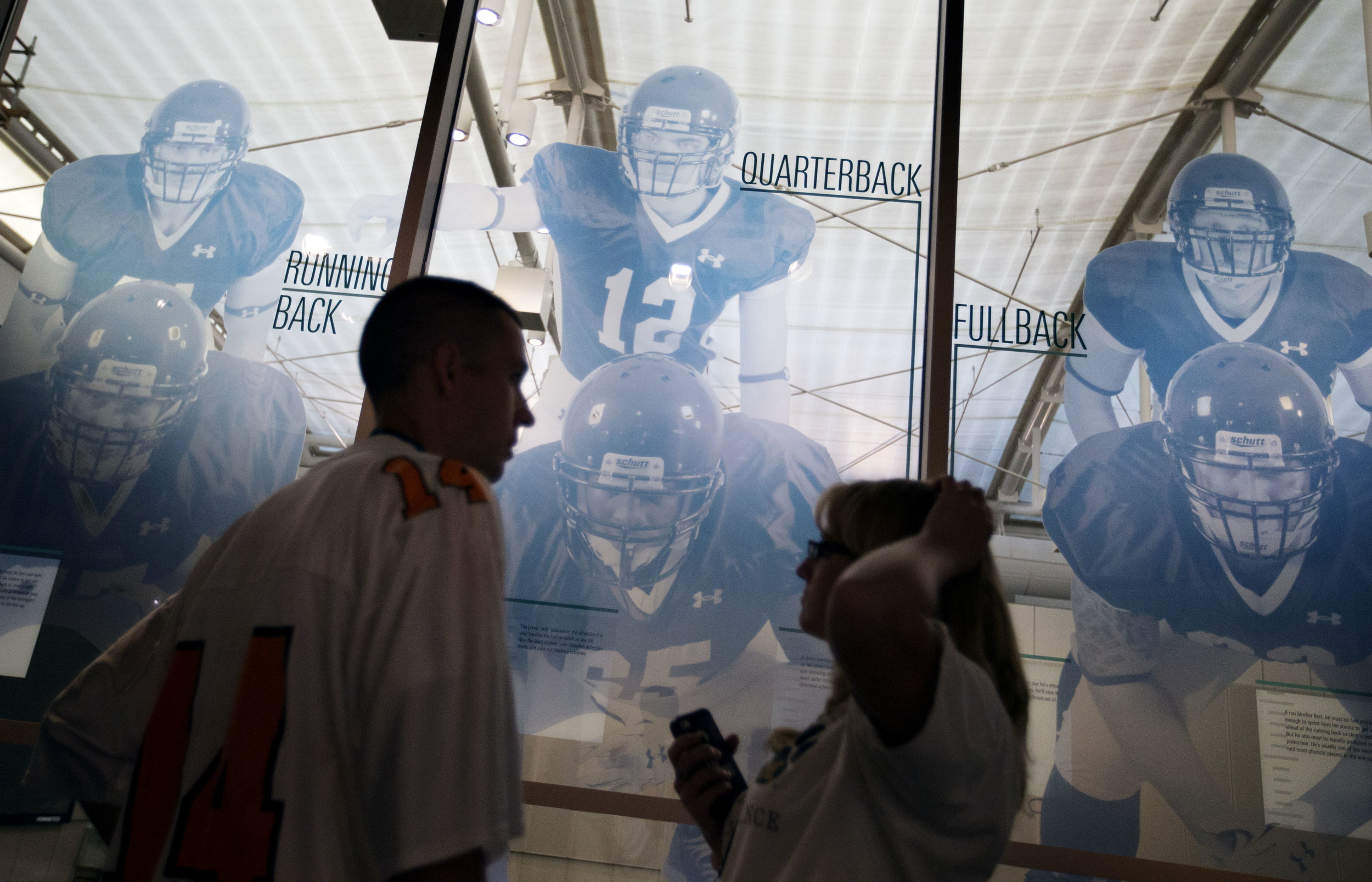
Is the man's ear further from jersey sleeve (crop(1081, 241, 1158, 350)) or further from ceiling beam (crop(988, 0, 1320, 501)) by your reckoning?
jersey sleeve (crop(1081, 241, 1158, 350))

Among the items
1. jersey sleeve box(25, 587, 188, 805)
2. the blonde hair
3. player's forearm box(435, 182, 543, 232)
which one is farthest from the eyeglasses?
player's forearm box(435, 182, 543, 232)

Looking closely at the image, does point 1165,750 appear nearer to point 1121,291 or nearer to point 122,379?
point 1121,291

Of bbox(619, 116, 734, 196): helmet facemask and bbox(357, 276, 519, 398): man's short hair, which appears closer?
bbox(357, 276, 519, 398): man's short hair

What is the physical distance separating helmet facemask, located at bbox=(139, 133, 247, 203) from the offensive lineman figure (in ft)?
0.95

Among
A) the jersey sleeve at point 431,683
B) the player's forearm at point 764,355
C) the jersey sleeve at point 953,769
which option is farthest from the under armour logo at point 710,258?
the jersey sleeve at point 953,769

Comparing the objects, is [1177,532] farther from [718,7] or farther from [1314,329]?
[718,7]

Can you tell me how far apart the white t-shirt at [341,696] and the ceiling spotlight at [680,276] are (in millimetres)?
1358

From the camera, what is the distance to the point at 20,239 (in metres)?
2.56

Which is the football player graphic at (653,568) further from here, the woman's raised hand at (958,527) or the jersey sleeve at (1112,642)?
the woman's raised hand at (958,527)

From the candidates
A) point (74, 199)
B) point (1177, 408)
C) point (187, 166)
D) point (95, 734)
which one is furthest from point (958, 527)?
point (74, 199)

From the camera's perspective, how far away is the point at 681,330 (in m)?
2.32

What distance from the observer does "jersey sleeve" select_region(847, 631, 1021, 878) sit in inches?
35.9

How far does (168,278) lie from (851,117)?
1.93 m

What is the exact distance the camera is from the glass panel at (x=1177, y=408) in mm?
1983
